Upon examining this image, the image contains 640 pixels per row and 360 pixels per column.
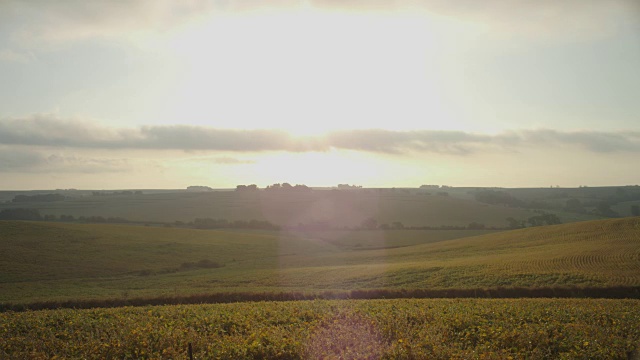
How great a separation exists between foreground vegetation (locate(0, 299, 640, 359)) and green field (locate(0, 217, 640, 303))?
1507 centimetres

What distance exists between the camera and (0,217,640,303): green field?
32.7 m

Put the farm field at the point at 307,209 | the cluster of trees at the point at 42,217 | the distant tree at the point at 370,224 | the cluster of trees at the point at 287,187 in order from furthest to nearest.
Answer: the cluster of trees at the point at 287,187 < the farm field at the point at 307,209 < the cluster of trees at the point at 42,217 < the distant tree at the point at 370,224

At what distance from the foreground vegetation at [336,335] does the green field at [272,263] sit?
593 inches

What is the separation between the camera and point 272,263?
53125 millimetres

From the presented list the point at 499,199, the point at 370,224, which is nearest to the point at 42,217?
the point at 370,224

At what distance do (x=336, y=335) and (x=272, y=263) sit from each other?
4017 cm

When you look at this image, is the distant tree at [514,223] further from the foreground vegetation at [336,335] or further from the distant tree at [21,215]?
the distant tree at [21,215]

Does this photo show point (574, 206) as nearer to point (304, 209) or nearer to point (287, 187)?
point (304, 209)

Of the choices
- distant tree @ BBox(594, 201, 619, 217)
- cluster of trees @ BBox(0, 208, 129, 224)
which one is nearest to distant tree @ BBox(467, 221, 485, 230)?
distant tree @ BBox(594, 201, 619, 217)

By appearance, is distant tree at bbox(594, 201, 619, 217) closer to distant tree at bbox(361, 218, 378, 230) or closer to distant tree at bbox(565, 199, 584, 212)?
distant tree at bbox(565, 199, 584, 212)

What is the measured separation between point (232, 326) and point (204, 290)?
62.5ft

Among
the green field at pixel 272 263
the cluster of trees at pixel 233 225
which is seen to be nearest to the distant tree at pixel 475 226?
the green field at pixel 272 263

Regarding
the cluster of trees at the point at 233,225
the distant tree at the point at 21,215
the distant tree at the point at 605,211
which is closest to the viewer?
the cluster of trees at the point at 233,225

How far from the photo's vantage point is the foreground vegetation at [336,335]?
481 inches
